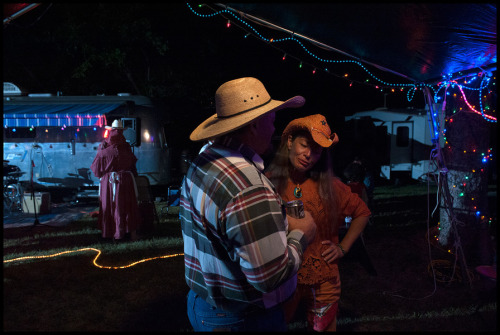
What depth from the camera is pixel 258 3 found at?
3660mm

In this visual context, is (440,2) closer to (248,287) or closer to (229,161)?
(229,161)

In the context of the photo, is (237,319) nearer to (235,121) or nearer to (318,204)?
(235,121)

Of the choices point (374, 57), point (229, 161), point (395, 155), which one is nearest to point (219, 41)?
point (395, 155)

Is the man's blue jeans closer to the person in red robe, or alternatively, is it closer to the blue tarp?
the person in red robe

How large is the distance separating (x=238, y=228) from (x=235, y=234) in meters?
0.03

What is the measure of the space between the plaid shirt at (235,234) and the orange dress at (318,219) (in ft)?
2.92

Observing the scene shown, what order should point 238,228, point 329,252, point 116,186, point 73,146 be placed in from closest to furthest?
1. point 238,228
2. point 329,252
3. point 116,186
4. point 73,146

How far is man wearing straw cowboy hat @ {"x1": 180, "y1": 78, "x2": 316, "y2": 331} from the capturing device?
1.58m

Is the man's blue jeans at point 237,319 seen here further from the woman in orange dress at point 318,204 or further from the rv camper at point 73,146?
the rv camper at point 73,146

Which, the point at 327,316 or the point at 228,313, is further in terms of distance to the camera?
the point at 327,316

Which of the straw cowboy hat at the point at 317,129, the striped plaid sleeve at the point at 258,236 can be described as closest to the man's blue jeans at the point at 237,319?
the striped plaid sleeve at the point at 258,236

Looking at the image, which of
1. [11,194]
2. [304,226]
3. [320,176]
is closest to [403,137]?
[320,176]

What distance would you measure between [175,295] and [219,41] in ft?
49.9

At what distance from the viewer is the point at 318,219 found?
112 inches
